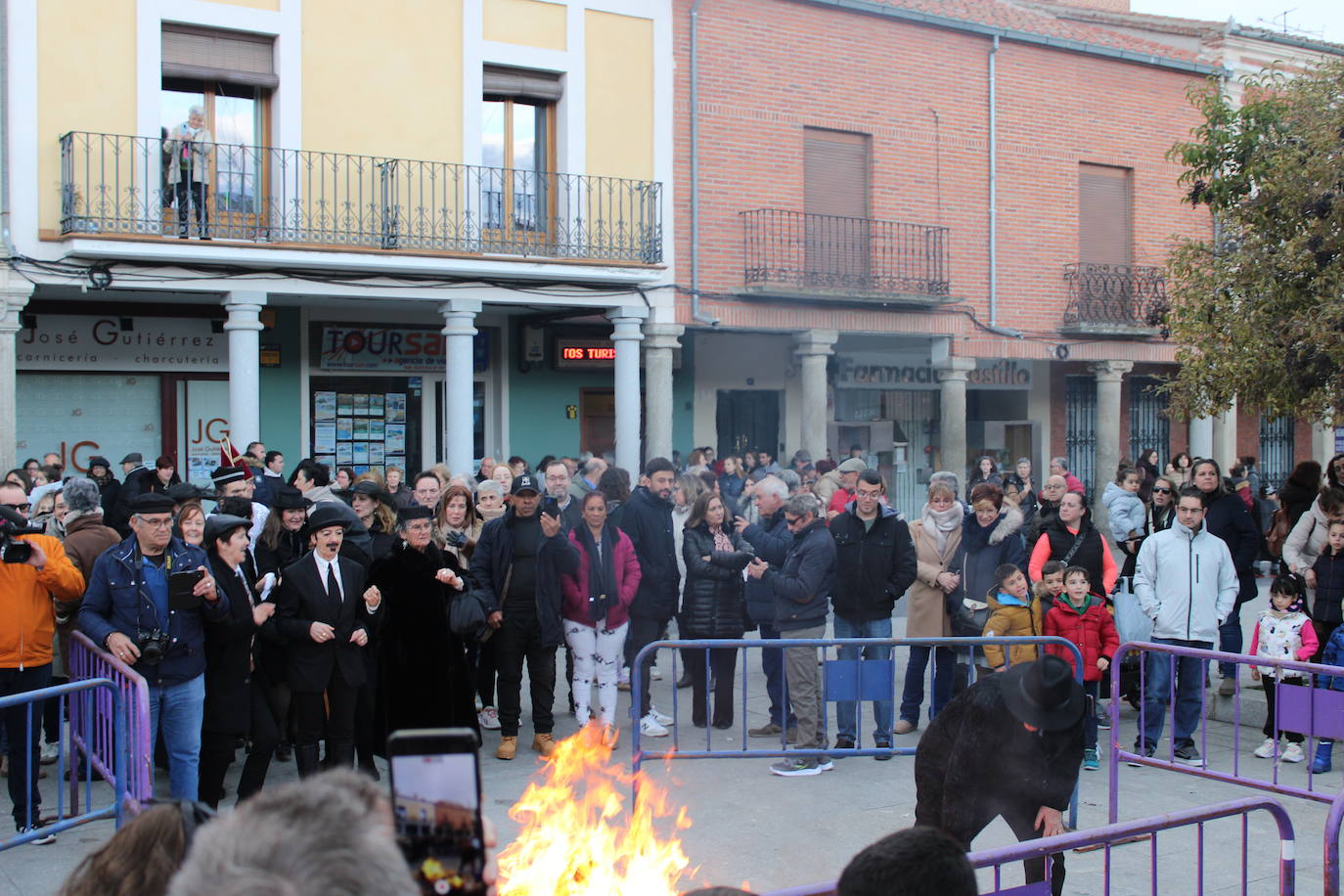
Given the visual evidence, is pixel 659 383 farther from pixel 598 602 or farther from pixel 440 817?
pixel 440 817

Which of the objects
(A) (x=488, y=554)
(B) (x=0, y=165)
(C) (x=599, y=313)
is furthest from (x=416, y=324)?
(A) (x=488, y=554)

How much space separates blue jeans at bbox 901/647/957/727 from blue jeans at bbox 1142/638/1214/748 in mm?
1262

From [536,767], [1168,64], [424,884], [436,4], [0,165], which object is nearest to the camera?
[424,884]

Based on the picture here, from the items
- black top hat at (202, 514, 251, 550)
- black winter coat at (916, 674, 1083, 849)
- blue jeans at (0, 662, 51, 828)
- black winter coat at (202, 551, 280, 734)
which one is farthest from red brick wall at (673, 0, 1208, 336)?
black winter coat at (916, 674, 1083, 849)

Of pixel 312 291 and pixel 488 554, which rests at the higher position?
pixel 312 291

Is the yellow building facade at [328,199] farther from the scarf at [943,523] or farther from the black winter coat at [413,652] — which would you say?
the scarf at [943,523]

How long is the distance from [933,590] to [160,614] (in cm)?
511

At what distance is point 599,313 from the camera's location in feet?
60.6

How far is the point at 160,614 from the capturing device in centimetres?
650

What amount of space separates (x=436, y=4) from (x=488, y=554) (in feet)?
32.0

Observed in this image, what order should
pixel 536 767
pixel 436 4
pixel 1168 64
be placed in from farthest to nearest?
pixel 1168 64, pixel 436 4, pixel 536 767

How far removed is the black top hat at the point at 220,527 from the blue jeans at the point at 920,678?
4.46 meters

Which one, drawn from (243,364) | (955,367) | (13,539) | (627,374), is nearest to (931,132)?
(955,367)

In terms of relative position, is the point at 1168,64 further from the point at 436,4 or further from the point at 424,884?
the point at 424,884
